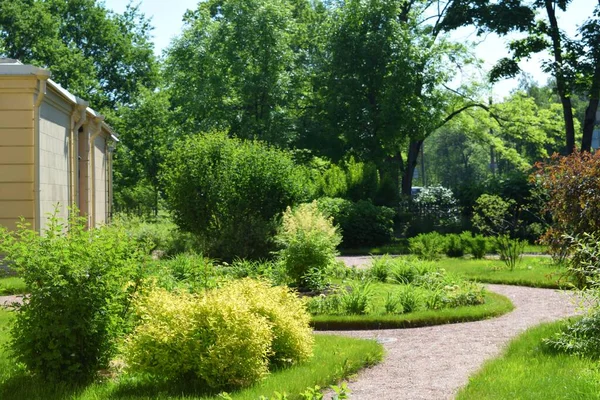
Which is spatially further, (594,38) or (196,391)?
(594,38)

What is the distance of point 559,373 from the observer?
6789 mm

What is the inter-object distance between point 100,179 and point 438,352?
1827cm

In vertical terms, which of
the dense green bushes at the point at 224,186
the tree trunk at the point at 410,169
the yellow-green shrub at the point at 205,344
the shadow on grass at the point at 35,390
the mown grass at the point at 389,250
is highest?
the tree trunk at the point at 410,169

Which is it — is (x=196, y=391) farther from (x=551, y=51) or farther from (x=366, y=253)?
(x=551, y=51)

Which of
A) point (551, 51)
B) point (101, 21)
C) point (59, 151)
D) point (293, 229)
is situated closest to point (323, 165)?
point (551, 51)

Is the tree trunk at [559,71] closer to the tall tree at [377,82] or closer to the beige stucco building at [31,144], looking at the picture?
the tall tree at [377,82]

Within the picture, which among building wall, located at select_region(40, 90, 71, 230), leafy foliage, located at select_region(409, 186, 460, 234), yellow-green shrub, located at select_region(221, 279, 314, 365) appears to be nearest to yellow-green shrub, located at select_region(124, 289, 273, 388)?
yellow-green shrub, located at select_region(221, 279, 314, 365)

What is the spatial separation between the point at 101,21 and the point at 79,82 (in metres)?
5.46

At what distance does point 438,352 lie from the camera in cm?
866

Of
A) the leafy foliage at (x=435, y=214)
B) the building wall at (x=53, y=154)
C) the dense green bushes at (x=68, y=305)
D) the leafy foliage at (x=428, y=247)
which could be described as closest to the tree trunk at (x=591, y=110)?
the leafy foliage at (x=435, y=214)

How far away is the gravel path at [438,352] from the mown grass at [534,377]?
0.98ft

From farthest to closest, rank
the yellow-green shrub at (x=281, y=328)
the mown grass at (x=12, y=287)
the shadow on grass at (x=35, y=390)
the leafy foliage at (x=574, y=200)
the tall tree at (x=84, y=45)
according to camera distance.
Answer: the tall tree at (x=84, y=45) → the mown grass at (x=12, y=287) → the leafy foliage at (x=574, y=200) → the yellow-green shrub at (x=281, y=328) → the shadow on grass at (x=35, y=390)

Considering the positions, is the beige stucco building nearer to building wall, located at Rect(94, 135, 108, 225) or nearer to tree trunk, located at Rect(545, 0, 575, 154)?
building wall, located at Rect(94, 135, 108, 225)

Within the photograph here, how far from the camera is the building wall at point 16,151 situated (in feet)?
50.3
